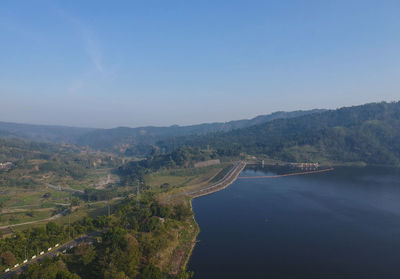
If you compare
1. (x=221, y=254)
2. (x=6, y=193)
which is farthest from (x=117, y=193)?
(x=221, y=254)

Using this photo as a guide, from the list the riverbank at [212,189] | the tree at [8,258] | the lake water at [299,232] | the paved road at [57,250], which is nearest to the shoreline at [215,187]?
the riverbank at [212,189]

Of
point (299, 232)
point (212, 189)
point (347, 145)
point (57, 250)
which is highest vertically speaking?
point (347, 145)

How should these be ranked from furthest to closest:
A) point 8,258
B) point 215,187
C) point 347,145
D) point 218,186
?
point 347,145
point 218,186
point 215,187
point 8,258

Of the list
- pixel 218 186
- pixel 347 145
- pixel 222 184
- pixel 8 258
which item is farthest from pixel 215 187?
pixel 347 145

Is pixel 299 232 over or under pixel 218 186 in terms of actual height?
under

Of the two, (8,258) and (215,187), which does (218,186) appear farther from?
(8,258)

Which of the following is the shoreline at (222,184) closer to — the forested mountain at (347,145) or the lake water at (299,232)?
the lake water at (299,232)

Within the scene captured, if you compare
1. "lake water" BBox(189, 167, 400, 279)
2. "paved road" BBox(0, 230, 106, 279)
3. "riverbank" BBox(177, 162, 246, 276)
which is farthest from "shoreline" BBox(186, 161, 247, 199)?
"paved road" BBox(0, 230, 106, 279)

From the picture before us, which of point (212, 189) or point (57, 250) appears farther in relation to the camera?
point (212, 189)

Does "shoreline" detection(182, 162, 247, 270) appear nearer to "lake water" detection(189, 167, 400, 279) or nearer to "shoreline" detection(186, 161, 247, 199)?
"shoreline" detection(186, 161, 247, 199)
